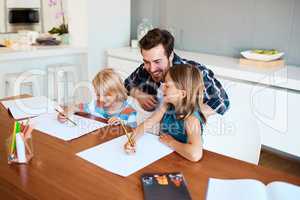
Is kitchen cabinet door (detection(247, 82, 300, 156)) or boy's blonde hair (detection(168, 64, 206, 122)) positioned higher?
boy's blonde hair (detection(168, 64, 206, 122))

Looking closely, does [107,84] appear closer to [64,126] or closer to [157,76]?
[157,76]

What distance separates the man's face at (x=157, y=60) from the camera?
1.65 meters

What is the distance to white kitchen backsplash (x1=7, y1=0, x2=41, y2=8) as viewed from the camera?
3.67 meters

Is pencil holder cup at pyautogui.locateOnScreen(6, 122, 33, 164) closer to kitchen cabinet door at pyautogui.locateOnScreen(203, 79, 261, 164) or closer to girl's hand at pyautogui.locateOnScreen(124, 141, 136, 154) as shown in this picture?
girl's hand at pyautogui.locateOnScreen(124, 141, 136, 154)

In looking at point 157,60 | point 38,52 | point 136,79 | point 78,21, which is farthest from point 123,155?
point 78,21

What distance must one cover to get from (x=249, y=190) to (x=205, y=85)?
3.07 feet

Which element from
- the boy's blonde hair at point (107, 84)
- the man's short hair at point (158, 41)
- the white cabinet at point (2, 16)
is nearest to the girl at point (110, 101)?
the boy's blonde hair at point (107, 84)

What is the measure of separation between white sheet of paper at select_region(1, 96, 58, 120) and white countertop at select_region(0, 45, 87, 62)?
0.94 metres

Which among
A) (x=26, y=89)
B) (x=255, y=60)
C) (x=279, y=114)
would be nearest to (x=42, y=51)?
(x=26, y=89)

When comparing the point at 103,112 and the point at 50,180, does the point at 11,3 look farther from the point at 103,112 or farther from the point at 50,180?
the point at 50,180

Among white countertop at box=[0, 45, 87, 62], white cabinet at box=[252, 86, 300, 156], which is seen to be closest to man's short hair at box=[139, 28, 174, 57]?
white cabinet at box=[252, 86, 300, 156]

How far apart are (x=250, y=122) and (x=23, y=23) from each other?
3.24 metres

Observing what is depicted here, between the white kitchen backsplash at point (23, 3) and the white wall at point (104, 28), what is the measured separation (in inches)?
44.1

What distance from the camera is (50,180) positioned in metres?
1.01
